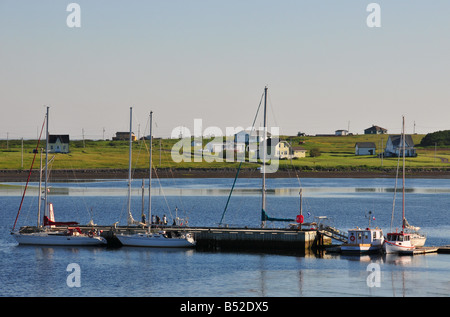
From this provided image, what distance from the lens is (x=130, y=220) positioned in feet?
247

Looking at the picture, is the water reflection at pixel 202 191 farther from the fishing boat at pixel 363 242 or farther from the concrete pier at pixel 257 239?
the fishing boat at pixel 363 242

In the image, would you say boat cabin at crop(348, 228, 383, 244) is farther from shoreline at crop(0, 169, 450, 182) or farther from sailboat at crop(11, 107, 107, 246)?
shoreline at crop(0, 169, 450, 182)

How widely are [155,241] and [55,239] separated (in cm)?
983

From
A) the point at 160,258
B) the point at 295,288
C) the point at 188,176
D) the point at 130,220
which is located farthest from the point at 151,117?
the point at 188,176

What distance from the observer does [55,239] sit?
73438mm

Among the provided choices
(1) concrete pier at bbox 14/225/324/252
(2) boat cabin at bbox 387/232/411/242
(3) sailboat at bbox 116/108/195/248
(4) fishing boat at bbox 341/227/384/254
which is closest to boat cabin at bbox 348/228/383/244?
(4) fishing boat at bbox 341/227/384/254

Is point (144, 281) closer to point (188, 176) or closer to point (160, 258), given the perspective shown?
point (160, 258)

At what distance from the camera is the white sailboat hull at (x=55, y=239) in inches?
2869

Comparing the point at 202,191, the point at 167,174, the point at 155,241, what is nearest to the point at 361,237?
the point at 155,241

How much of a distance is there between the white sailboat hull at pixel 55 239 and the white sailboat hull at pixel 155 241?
9.04ft

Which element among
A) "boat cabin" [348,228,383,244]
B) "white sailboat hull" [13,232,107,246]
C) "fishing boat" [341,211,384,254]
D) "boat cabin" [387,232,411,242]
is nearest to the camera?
"fishing boat" [341,211,384,254]

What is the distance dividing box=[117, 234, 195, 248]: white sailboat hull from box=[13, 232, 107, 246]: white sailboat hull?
2754 mm

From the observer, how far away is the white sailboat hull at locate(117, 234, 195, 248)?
71.0 metres

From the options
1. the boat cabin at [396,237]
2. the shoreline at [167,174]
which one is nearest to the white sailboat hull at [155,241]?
the boat cabin at [396,237]
